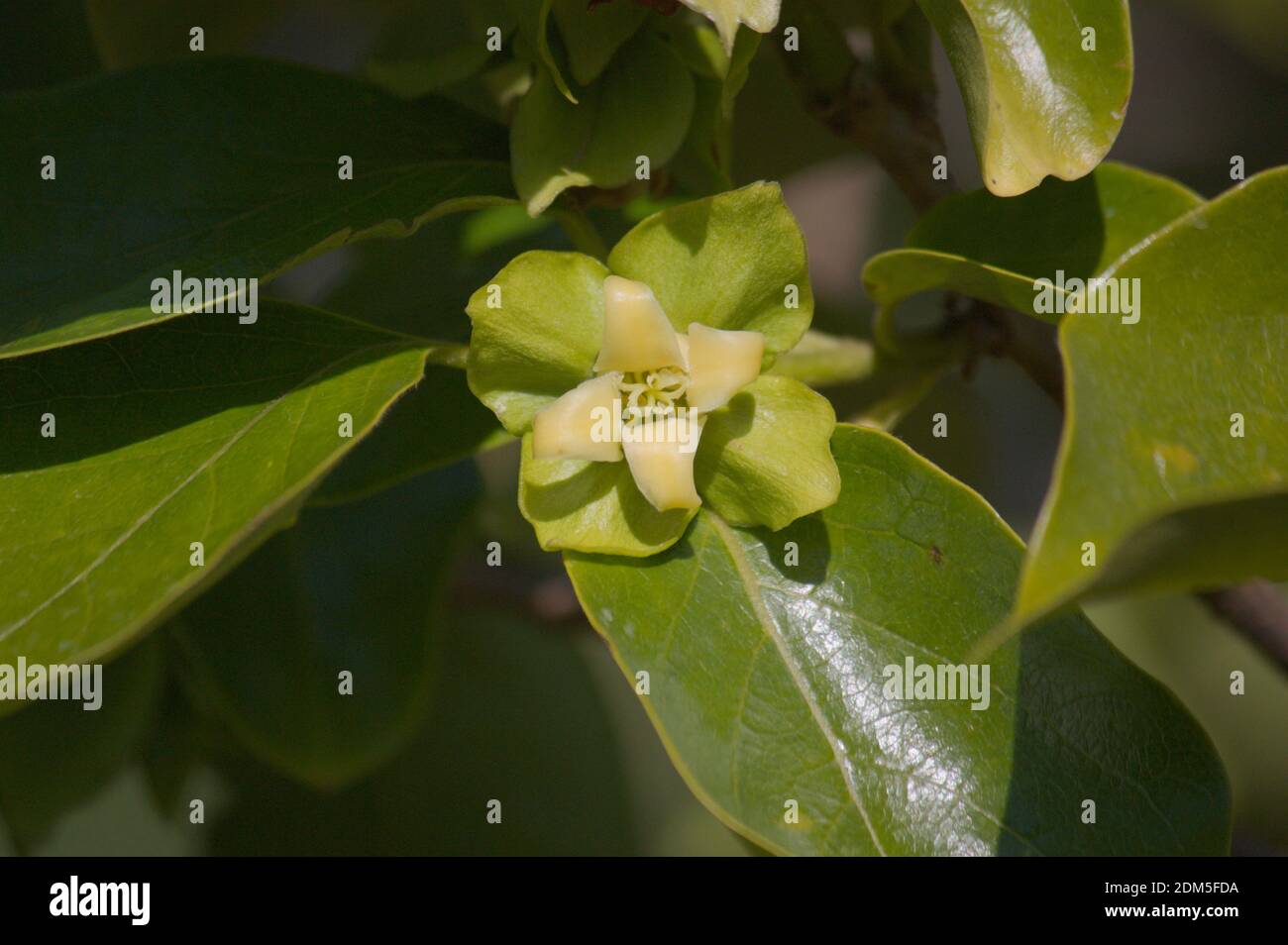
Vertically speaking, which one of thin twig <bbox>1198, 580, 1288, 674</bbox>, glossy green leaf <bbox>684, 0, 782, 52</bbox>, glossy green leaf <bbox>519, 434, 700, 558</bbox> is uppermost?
glossy green leaf <bbox>684, 0, 782, 52</bbox>

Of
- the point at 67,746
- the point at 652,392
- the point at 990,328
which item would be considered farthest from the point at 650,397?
the point at 67,746

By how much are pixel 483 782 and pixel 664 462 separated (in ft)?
4.44

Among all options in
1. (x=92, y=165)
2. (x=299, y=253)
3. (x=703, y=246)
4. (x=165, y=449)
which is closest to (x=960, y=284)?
(x=703, y=246)

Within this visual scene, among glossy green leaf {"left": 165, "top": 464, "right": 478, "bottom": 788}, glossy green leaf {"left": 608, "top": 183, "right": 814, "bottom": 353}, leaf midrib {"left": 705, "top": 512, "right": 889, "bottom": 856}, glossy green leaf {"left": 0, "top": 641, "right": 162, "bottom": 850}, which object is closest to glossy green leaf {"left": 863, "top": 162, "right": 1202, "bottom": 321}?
glossy green leaf {"left": 608, "top": 183, "right": 814, "bottom": 353}

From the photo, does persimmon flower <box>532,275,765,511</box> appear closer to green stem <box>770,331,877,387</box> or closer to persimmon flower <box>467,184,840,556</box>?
persimmon flower <box>467,184,840,556</box>

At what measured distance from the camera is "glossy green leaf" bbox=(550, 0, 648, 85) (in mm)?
1041

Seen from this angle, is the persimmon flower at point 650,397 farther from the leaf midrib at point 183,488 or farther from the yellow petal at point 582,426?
the leaf midrib at point 183,488

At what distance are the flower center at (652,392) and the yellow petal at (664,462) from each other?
0.01m

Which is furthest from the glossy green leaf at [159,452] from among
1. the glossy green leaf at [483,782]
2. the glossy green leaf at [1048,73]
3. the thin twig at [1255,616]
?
the glossy green leaf at [483,782]

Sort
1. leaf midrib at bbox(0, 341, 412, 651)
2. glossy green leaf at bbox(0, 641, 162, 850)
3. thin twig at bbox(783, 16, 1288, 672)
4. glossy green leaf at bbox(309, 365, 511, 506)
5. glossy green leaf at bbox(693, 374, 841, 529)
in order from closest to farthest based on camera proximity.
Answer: leaf midrib at bbox(0, 341, 412, 651)
glossy green leaf at bbox(693, 374, 841, 529)
glossy green leaf at bbox(309, 365, 511, 506)
thin twig at bbox(783, 16, 1288, 672)
glossy green leaf at bbox(0, 641, 162, 850)

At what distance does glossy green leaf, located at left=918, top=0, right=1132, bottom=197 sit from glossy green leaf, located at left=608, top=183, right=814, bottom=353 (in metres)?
0.16

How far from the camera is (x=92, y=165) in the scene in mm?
1141

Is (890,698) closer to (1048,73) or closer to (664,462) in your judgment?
(664,462)

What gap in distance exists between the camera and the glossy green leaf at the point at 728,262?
0.97 metres
